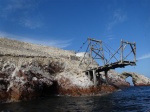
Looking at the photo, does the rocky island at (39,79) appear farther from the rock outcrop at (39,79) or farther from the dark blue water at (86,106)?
the dark blue water at (86,106)

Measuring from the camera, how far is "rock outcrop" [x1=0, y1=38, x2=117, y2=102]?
41.8m

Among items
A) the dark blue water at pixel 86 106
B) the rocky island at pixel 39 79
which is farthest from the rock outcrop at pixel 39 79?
the dark blue water at pixel 86 106

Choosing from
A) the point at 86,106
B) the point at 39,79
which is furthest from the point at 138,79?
the point at 86,106

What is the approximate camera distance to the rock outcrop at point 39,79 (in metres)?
41.8

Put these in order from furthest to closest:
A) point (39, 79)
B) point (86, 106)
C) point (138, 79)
→ 1. point (138, 79)
2. point (39, 79)
3. point (86, 106)

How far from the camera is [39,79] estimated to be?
154 feet

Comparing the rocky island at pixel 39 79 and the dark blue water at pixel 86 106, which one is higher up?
the rocky island at pixel 39 79

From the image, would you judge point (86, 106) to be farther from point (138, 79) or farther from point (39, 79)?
point (138, 79)

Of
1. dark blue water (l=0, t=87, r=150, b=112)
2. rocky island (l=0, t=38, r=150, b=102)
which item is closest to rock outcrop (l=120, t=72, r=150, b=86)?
rocky island (l=0, t=38, r=150, b=102)

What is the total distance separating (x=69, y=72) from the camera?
5319 cm

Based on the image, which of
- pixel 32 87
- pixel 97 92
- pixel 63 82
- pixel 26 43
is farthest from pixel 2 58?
pixel 26 43

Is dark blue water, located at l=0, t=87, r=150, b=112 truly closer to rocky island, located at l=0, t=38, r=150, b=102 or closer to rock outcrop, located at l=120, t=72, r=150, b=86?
rocky island, located at l=0, t=38, r=150, b=102

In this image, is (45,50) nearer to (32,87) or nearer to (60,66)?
(60,66)

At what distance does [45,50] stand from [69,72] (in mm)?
21795
